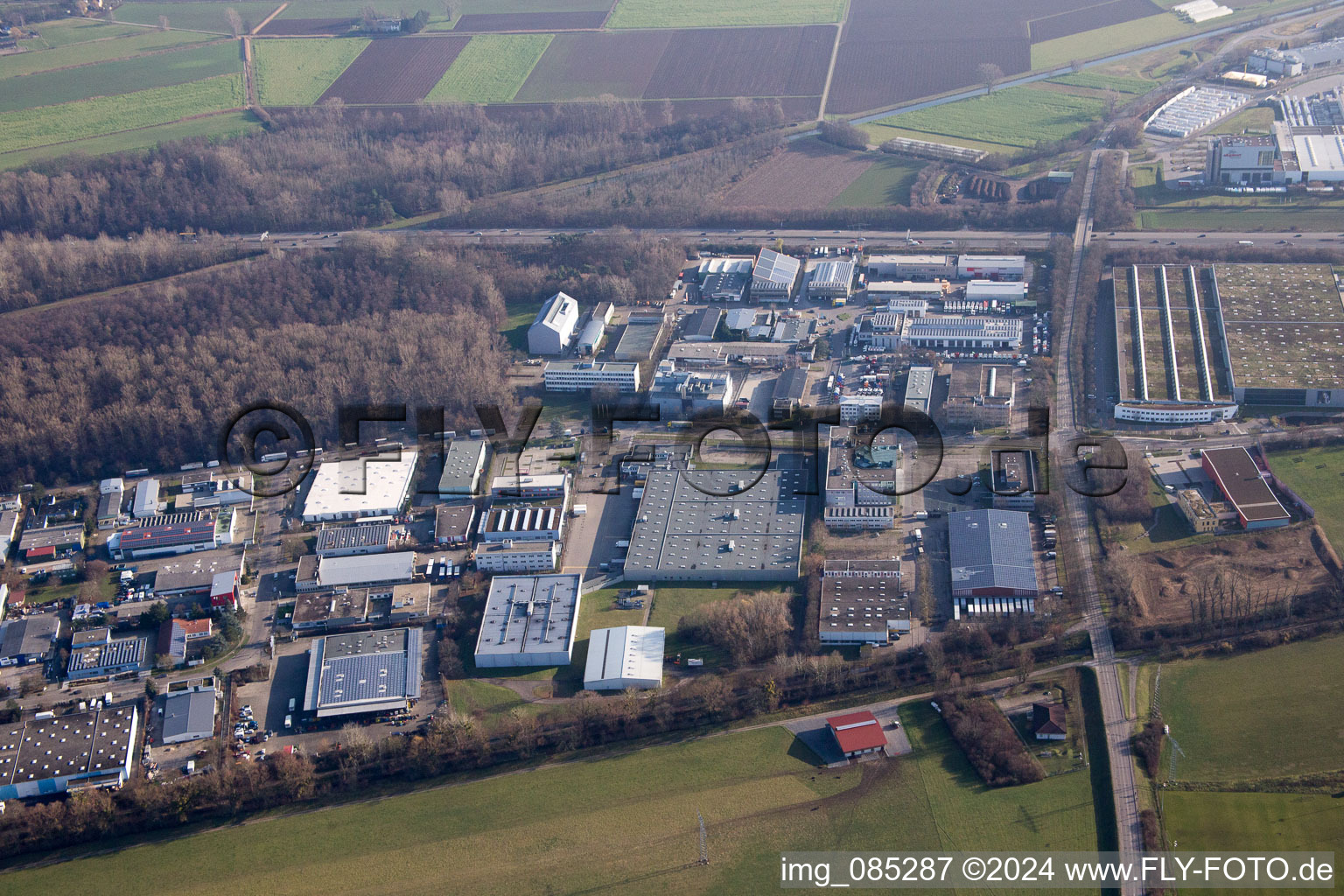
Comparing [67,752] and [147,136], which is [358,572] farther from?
[147,136]

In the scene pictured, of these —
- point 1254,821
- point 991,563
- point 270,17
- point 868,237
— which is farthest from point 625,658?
point 270,17

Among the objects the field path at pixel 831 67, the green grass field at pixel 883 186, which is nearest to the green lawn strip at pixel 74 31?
the field path at pixel 831 67

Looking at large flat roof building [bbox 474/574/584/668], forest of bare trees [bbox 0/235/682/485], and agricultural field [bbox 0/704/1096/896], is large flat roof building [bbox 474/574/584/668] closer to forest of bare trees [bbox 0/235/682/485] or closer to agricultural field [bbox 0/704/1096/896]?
agricultural field [bbox 0/704/1096/896]

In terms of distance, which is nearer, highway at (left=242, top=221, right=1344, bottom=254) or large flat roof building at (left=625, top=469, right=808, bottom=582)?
large flat roof building at (left=625, top=469, right=808, bottom=582)

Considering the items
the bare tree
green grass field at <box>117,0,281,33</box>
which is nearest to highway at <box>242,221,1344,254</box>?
the bare tree

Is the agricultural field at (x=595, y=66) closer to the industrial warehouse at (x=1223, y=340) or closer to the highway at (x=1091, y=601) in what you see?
the highway at (x=1091, y=601)

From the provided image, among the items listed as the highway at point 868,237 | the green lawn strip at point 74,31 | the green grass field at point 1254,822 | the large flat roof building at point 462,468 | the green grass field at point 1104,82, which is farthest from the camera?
the green lawn strip at point 74,31
